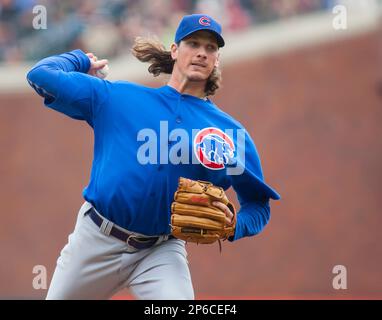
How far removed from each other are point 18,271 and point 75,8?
3.67 meters

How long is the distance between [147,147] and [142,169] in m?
0.11

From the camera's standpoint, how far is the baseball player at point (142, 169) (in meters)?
3.45

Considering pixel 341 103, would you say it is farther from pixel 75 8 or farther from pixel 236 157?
pixel 236 157

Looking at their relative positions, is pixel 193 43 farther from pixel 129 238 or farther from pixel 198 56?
pixel 129 238

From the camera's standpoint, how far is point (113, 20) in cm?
1015

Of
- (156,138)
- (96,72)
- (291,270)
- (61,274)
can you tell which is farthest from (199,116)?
(291,270)

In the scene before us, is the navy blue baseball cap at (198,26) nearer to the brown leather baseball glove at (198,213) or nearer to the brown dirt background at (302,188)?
the brown leather baseball glove at (198,213)

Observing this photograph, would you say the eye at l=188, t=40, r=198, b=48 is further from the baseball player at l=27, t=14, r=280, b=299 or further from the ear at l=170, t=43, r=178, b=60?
the ear at l=170, t=43, r=178, b=60

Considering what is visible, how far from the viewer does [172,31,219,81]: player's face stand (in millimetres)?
3684

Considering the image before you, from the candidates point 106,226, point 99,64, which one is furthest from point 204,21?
point 106,226

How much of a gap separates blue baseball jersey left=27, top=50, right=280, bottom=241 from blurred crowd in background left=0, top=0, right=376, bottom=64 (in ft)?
20.9

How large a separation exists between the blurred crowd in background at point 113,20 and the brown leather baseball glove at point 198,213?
6.74m
